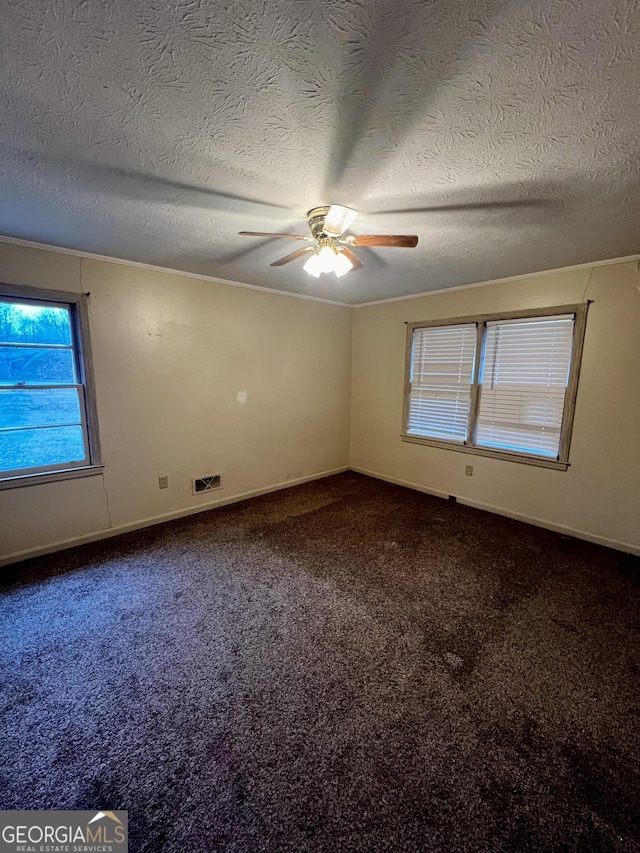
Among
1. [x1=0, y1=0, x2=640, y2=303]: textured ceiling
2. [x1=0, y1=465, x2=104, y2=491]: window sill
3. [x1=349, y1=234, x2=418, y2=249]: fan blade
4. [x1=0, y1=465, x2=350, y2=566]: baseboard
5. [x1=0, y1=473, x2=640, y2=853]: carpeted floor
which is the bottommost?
[x1=0, y1=473, x2=640, y2=853]: carpeted floor

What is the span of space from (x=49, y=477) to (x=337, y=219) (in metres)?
2.93

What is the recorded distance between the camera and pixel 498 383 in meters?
3.53

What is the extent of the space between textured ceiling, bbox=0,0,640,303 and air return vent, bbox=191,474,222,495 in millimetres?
2338

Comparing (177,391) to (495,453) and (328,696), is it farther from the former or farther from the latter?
(495,453)

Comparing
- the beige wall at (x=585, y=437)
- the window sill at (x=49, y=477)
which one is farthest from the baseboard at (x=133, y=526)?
the beige wall at (x=585, y=437)

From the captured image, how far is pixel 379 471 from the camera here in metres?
4.76

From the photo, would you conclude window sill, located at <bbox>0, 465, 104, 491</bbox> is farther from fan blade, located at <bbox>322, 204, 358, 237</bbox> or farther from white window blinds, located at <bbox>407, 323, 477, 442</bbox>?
white window blinds, located at <bbox>407, 323, 477, 442</bbox>

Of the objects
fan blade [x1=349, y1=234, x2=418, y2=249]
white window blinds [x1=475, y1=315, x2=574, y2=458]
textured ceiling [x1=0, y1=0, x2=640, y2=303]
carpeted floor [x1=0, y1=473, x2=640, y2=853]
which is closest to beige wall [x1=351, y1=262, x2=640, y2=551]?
white window blinds [x1=475, y1=315, x2=574, y2=458]

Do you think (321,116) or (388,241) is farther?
(388,241)

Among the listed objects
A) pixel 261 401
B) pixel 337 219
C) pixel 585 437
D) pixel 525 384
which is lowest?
pixel 585 437

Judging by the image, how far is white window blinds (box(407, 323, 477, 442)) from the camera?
3770mm

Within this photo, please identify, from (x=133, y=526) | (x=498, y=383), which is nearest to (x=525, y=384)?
(x=498, y=383)

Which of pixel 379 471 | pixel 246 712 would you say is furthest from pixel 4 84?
pixel 379 471

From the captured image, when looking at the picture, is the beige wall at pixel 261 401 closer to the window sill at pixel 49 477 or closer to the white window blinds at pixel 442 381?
the window sill at pixel 49 477
